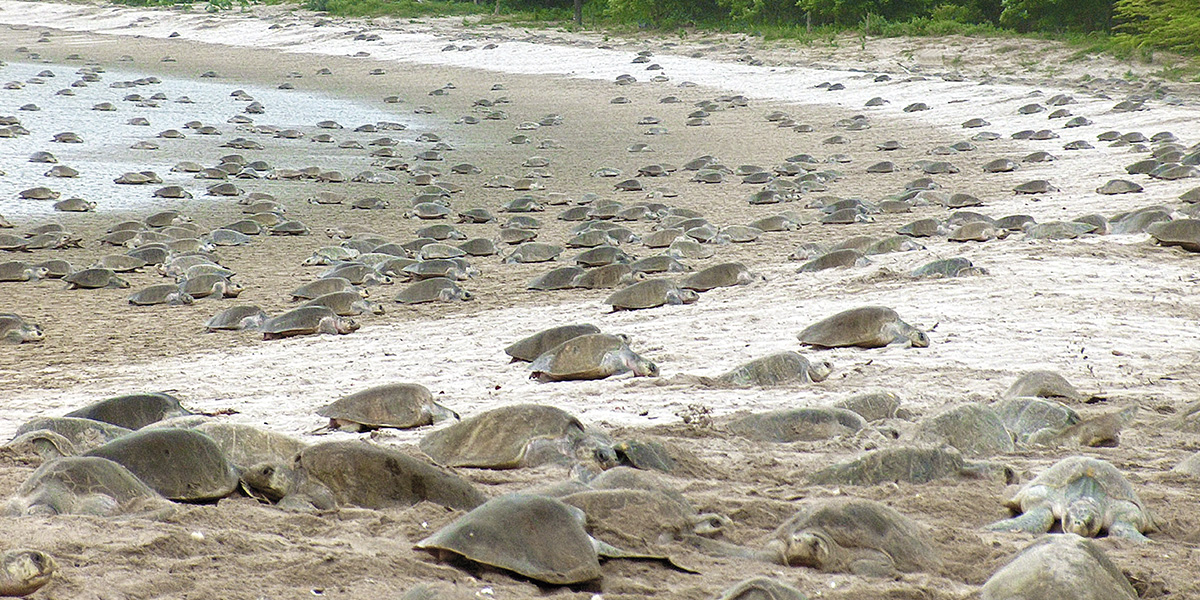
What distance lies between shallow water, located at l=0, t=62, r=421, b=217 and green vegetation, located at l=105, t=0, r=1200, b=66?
13.6 m

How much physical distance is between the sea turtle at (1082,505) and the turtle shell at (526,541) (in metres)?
1.41

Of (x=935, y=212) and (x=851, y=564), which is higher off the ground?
(x=851, y=564)

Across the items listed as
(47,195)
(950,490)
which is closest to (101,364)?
(950,490)

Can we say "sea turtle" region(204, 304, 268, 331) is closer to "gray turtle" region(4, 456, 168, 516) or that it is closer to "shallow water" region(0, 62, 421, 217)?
"gray turtle" region(4, 456, 168, 516)

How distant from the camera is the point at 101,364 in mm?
6609

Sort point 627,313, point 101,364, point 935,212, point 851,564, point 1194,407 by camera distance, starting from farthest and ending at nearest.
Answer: point 935,212 → point 627,313 → point 101,364 → point 1194,407 → point 851,564

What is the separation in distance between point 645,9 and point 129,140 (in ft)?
69.3

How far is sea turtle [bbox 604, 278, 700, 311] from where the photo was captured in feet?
24.7

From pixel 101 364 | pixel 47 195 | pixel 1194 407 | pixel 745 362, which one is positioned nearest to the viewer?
pixel 1194 407

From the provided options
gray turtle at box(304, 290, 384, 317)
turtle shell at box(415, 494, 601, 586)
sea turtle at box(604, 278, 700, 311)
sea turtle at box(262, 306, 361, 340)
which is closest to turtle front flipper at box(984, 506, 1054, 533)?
turtle shell at box(415, 494, 601, 586)

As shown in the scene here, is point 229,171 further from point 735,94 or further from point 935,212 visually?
point 735,94

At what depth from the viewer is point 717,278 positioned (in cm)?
807

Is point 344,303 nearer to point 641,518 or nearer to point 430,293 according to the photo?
point 430,293

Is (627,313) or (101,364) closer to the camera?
(101,364)
